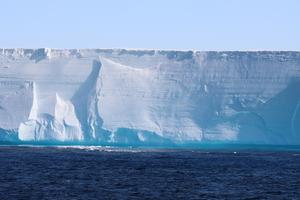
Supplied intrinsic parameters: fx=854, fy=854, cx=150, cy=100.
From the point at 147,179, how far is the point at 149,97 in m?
24.7

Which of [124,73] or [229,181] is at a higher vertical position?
[124,73]

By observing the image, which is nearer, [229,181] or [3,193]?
[3,193]

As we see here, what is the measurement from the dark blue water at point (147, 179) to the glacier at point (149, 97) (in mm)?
11876

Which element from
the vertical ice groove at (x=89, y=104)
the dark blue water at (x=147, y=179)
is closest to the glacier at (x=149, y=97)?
the vertical ice groove at (x=89, y=104)

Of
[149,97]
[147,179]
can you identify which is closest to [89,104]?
[149,97]

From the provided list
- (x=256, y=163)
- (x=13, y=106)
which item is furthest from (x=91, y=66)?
(x=256, y=163)

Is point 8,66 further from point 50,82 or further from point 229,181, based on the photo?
point 229,181

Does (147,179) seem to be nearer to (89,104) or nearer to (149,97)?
(89,104)

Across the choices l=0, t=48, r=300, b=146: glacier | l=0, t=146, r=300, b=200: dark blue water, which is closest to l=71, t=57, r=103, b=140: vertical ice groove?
l=0, t=48, r=300, b=146: glacier

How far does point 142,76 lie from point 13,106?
26.6ft

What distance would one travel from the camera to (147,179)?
27.4m

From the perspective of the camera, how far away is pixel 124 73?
5266cm

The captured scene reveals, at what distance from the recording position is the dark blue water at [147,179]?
22391 mm

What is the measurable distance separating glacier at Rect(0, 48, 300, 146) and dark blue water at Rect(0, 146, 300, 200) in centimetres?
1188
